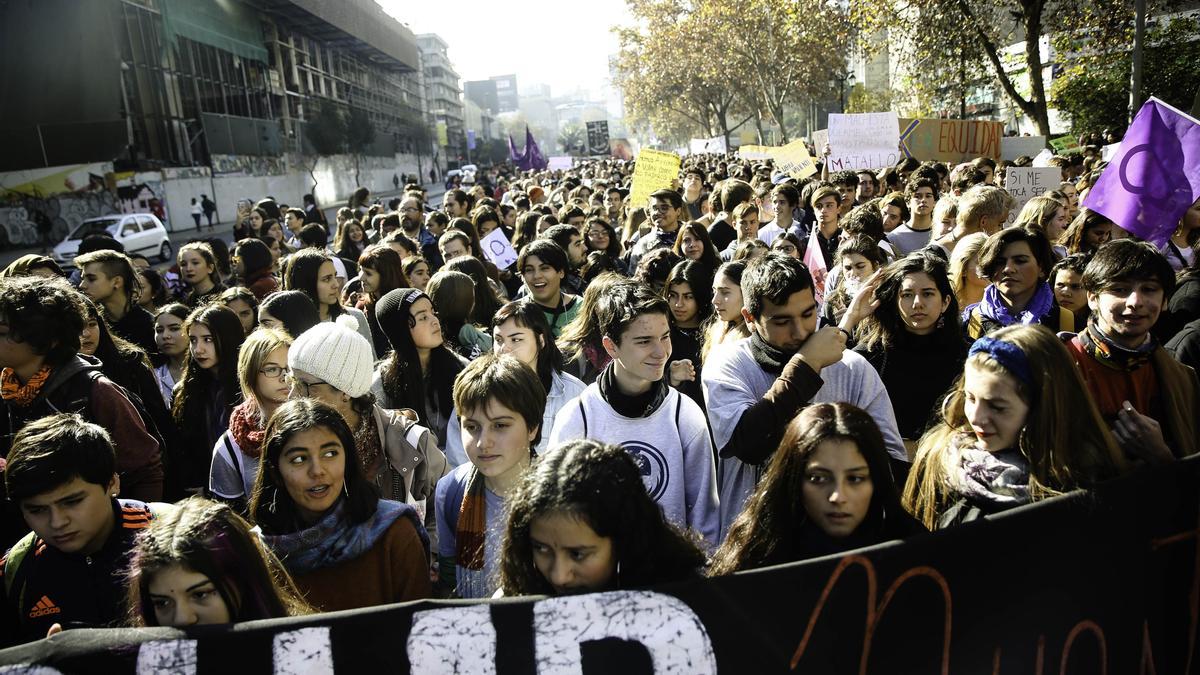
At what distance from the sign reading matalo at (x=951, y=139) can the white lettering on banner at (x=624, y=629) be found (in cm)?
1320

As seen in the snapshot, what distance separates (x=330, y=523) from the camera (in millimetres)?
2418

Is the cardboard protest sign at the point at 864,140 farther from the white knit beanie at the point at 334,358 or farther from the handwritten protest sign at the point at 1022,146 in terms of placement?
the white knit beanie at the point at 334,358

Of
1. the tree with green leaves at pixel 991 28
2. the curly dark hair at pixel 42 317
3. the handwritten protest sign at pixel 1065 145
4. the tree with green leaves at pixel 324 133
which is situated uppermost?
the tree with green leaves at pixel 324 133

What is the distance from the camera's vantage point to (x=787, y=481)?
224cm

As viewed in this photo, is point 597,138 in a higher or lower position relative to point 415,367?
higher

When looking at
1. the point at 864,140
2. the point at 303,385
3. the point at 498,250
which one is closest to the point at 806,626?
the point at 303,385

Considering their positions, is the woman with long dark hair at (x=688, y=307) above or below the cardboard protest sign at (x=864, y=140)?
below

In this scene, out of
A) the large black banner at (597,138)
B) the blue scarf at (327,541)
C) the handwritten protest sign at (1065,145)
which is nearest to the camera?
the blue scarf at (327,541)

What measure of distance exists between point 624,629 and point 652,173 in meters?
8.12

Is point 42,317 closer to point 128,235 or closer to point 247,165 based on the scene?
point 128,235

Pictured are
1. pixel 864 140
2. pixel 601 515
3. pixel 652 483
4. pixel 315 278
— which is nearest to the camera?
pixel 601 515

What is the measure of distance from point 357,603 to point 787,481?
130 cm

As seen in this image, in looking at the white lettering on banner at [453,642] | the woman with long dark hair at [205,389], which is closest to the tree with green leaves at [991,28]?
the woman with long dark hair at [205,389]

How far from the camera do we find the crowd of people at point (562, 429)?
2088 millimetres
